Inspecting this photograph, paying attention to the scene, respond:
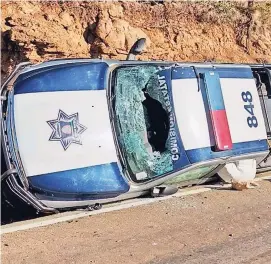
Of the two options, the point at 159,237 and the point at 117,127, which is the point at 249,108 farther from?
the point at 159,237

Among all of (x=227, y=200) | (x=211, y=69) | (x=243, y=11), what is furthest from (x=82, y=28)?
(x=227, y=200)

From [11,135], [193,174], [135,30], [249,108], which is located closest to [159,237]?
[193,174]

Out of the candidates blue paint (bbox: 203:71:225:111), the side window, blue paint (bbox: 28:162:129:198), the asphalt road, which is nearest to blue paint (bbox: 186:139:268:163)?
the side window

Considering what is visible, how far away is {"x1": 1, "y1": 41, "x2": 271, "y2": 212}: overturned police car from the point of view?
17.7 feet

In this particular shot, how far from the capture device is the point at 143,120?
633cm

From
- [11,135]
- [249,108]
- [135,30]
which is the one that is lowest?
[249,108]

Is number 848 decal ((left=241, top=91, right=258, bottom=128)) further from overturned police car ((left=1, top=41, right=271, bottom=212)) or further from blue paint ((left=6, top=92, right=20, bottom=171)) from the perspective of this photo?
blue paint ((left=6, top=92, right=20, bottom=171))

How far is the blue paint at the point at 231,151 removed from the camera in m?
5.93

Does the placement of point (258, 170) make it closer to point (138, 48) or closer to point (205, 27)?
point (138, 48)

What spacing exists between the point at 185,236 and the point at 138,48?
2.65 metres

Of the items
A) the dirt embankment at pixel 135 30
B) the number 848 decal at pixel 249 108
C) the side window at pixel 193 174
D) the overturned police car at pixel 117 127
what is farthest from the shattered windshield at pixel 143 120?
the dirt embankment at pixel 135 30

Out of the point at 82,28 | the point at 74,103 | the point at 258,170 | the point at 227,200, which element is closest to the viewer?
the point at 74,103

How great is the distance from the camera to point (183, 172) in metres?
5.92

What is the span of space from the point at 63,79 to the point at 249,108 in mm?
2370
